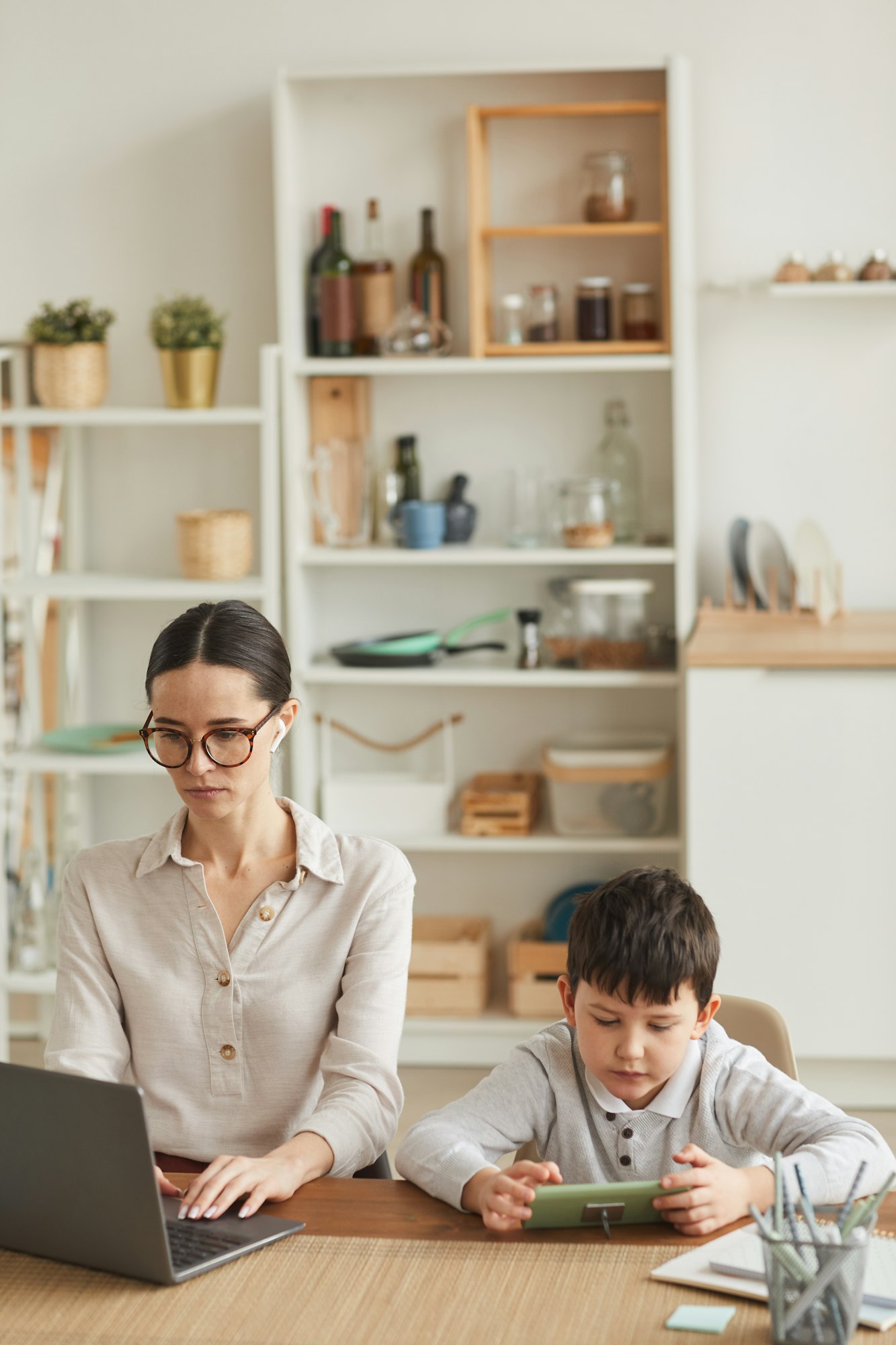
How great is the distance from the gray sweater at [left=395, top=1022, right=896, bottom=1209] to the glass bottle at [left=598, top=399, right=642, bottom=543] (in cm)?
220

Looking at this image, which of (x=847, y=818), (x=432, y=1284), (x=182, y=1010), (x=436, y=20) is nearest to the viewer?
(x=432, y=1284)

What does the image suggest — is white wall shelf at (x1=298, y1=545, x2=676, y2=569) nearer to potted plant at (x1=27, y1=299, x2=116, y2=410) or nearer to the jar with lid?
the jar with lid

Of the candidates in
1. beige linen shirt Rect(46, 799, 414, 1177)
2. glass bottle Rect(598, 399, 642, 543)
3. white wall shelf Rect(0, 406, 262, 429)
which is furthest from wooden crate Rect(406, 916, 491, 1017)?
beige linen shirt Rect(46, 799, 414, 1177)

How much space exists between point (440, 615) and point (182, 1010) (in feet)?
7.14

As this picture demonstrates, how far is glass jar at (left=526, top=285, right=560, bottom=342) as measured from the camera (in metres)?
3.60

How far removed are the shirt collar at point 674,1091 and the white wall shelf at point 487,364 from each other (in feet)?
7.24

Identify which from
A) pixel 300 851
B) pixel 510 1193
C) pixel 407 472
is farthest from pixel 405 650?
pixel 510 1193

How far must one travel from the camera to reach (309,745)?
377 centimetres

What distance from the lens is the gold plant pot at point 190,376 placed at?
3.55 m

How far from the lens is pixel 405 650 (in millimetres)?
3643

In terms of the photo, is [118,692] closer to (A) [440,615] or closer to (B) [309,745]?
(B) [309,745]

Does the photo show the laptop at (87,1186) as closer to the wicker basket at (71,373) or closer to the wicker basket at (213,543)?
the wicker basket at (213,543)

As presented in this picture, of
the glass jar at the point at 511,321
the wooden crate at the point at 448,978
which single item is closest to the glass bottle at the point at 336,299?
the glass jar at the point at 511,321

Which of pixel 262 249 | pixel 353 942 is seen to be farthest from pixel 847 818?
pixel 262 249
